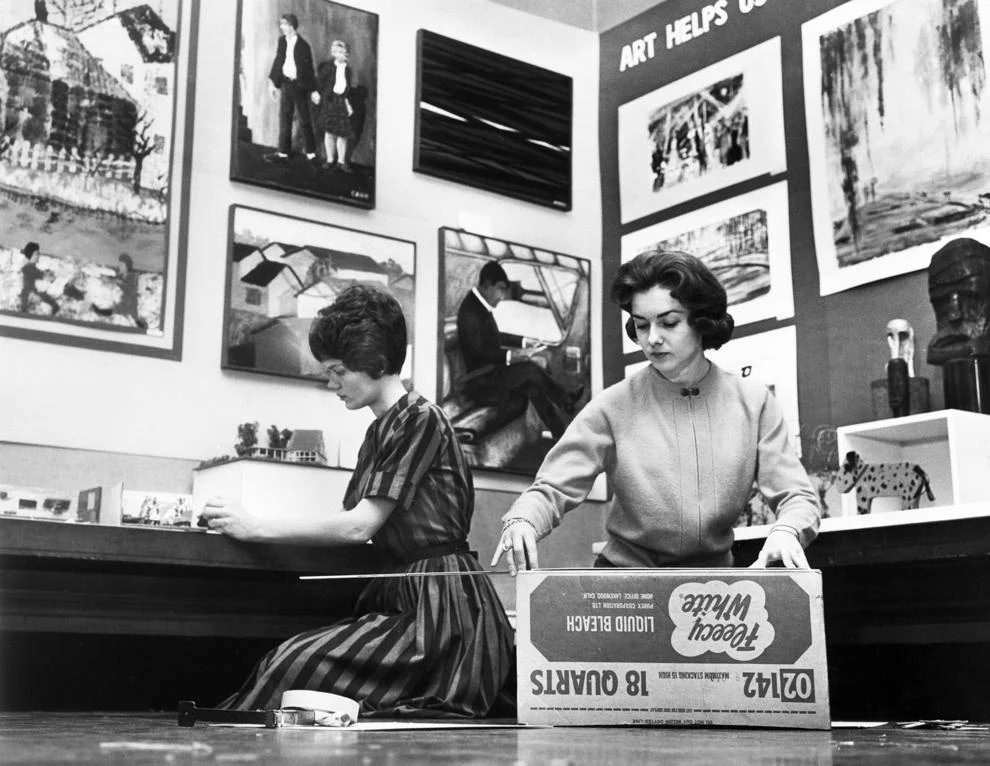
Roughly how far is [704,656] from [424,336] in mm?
2128

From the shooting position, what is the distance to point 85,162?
3.35m

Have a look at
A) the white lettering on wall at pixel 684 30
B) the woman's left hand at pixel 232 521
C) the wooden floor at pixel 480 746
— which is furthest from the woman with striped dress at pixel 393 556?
the white lettering on wall at pixel 684 30

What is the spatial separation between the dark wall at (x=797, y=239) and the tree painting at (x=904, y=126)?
4.5 inches

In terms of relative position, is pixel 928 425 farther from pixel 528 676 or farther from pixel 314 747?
pixel 314 747

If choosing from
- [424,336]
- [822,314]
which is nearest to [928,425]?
[822,314]

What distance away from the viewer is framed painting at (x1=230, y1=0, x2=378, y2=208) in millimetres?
3680

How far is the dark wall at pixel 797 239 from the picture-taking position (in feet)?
11.1

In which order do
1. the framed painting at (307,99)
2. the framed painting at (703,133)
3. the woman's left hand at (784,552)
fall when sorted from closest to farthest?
the woman's left hand at (784,552) → the framed painting at (307,99) → the framed painting at (703,133)

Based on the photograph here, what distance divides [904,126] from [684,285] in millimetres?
1419

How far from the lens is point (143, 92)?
3.49m

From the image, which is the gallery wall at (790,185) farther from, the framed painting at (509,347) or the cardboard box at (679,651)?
the cardboard box at (679,651)

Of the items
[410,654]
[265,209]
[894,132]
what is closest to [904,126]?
[894,132]

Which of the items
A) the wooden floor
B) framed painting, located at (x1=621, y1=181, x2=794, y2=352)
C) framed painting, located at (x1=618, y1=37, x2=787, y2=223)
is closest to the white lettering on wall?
framed painting, located at (x1=618, y1=37, x2=787, y2=223)

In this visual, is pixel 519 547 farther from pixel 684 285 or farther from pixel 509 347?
pixel 509 347
